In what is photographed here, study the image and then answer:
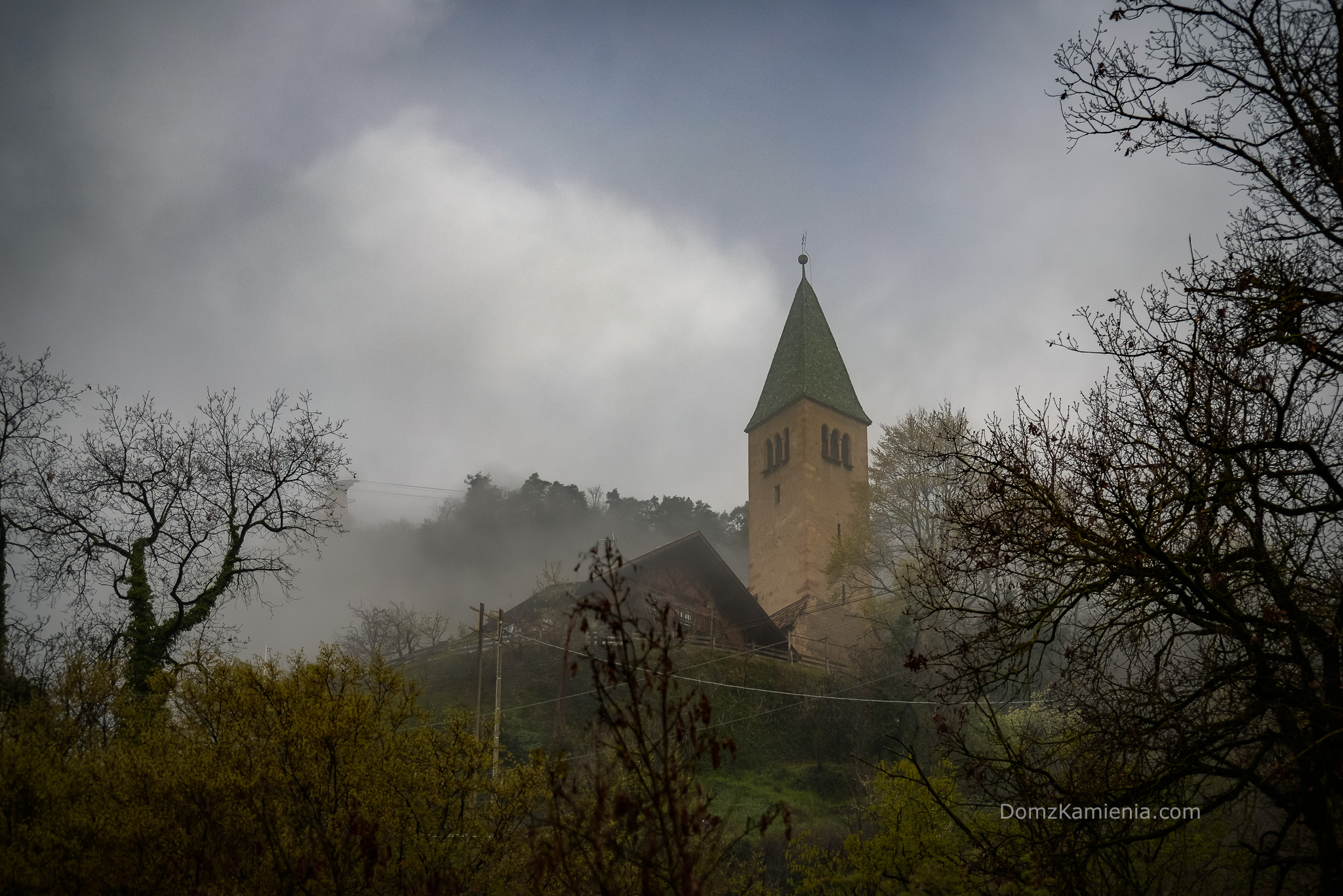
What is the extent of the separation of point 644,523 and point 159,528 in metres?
51.6

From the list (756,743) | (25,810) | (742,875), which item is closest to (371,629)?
(756,743)

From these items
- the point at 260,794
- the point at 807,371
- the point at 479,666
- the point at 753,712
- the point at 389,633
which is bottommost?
the point at 753,712

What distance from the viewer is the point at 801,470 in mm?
34812

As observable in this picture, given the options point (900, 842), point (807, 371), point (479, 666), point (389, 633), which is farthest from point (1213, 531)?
point (389, 633)

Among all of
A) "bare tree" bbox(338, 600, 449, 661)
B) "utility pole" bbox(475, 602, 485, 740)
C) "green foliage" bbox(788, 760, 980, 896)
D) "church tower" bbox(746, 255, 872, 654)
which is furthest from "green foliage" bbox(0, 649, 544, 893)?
"bare tree" bbox(338, 600, 449, 661)

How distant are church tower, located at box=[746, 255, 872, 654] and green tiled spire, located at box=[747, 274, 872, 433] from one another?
49 mm

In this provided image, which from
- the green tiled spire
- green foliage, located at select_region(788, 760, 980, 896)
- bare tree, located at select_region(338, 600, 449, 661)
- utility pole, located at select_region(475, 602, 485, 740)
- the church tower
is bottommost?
green foliage, located at select_region(788, 760, 980, 896)

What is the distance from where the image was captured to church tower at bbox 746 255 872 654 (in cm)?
3350

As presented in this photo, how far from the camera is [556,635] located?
25.4m

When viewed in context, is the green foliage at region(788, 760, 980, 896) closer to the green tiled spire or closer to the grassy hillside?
the grassy hillside

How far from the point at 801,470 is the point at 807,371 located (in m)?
5.26

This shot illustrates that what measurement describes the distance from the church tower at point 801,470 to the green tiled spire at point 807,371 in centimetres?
5

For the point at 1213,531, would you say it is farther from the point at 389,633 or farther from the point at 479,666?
the point at 389,633

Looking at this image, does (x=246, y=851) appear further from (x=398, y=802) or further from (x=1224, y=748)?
(x=1224, y=748)
